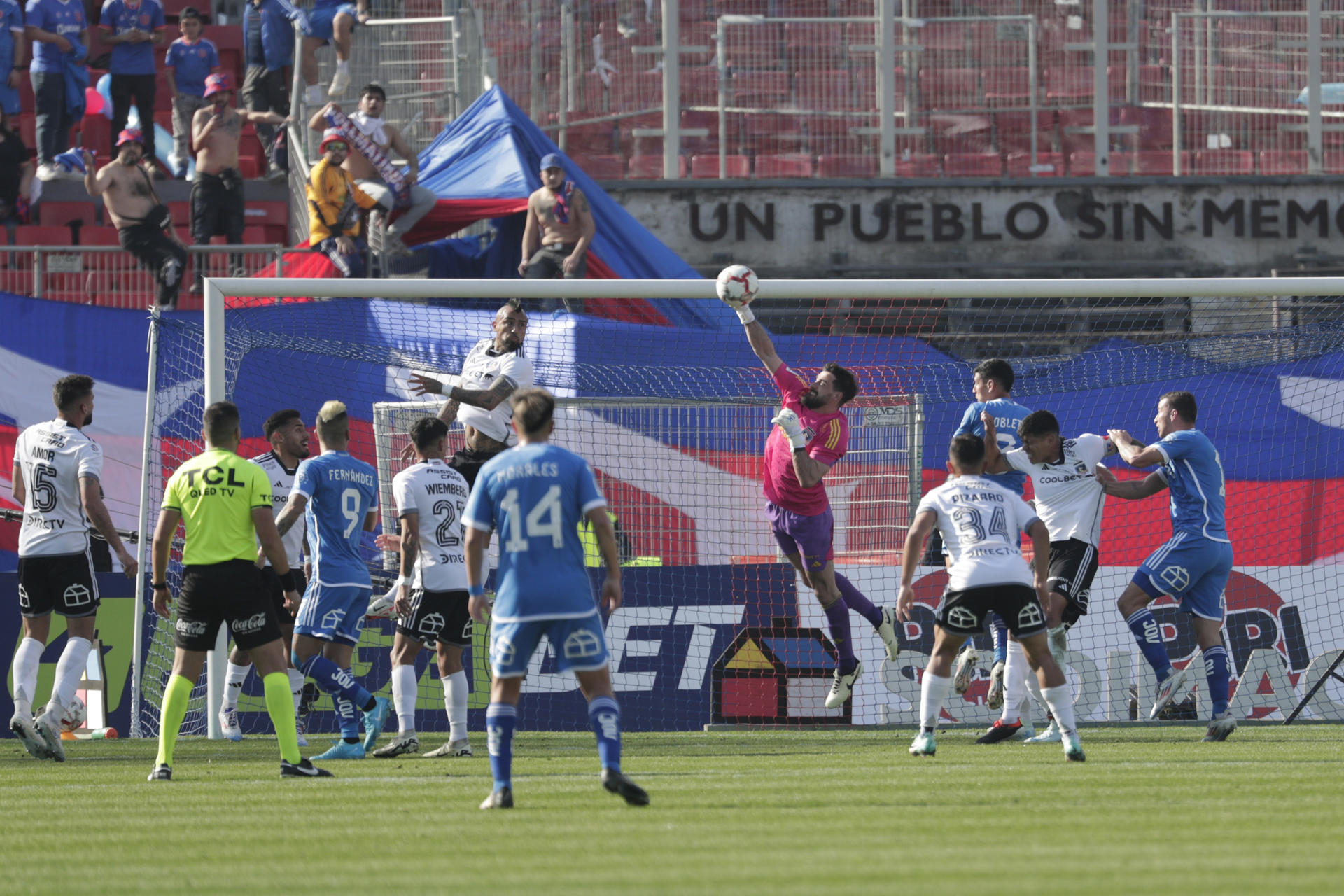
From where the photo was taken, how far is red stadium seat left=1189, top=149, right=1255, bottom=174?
20.5 metres

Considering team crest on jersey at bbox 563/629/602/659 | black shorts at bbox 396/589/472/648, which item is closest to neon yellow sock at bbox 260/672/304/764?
black shorts at bbox 396/589/472/648

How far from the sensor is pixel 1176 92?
804 inches

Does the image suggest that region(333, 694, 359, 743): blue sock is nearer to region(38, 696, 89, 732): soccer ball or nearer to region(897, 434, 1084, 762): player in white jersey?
region(38, 696, 89, 732): soccer ball

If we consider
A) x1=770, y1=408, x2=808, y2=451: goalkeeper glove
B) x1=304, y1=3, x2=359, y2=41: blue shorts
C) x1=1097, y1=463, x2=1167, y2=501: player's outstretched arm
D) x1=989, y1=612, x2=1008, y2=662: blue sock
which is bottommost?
x1=989, y1=612, x2=1008, y2=662: blue sock

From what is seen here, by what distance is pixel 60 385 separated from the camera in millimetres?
10406

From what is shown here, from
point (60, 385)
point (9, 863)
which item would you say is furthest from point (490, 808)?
point (60, 385)

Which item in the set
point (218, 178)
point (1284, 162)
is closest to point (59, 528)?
point (218, 178)

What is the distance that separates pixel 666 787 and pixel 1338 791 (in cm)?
318

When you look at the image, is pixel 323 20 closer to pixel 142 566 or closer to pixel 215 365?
pixel 215 365

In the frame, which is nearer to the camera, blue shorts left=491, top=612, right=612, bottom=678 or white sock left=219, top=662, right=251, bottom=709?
blue shorts left=491, top=612, right=612, bottom=678

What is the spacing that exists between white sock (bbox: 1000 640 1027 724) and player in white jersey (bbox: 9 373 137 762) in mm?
5634

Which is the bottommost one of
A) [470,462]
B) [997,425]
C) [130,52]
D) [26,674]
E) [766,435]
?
[26,674]

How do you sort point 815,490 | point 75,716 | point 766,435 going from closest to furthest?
1. point 815,490
2. point 75,716
3. point 766,435

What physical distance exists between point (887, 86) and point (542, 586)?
14.1 metres
